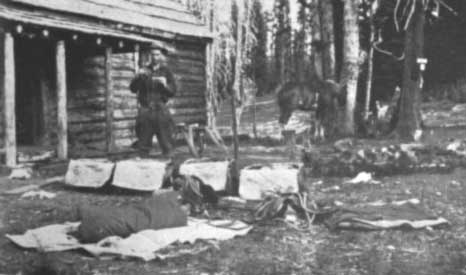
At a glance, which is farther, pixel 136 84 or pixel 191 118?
pixel 191 118

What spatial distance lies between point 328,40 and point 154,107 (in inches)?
260

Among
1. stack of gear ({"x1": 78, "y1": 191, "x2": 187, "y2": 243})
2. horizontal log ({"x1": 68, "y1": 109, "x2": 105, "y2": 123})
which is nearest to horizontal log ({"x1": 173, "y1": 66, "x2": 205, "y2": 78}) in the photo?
horizontal log ({"x1": 68, "y1": 109, "x2": 105, "y2": 123})

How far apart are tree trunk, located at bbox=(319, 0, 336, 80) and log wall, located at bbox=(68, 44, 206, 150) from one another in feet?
13.3

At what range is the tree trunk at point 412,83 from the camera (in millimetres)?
14195

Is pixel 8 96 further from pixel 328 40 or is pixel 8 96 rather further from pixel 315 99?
pixel 328 40

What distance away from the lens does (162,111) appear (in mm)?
12078

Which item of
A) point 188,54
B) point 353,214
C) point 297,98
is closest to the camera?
point 353,214

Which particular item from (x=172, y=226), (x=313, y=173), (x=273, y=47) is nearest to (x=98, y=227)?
(x=172, y=226)

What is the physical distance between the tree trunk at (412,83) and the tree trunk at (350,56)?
1.65m

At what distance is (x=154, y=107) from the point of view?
12.1m

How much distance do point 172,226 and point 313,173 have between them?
4.81 metres

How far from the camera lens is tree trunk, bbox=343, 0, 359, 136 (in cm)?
1580

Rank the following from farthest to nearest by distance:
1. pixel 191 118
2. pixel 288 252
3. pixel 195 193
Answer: pixel 191 118
pixel 195 193
pixel 288 252

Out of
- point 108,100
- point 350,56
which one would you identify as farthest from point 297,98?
point 108,100
